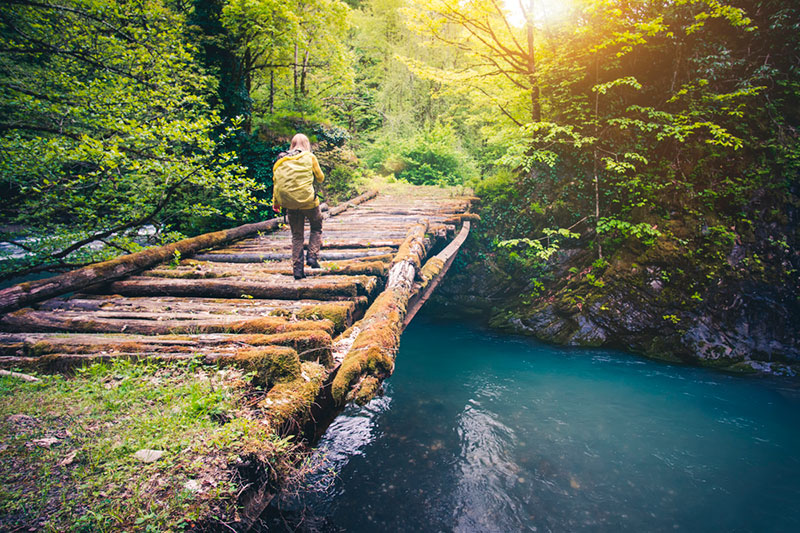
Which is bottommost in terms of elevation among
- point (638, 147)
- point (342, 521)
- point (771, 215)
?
point (342, 521)

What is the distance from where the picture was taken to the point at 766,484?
4902 mm

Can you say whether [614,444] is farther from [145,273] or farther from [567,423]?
[145,273]

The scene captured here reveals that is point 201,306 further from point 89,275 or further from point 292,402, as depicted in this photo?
point 292,402

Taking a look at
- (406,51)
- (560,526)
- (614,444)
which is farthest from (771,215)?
(406,51)

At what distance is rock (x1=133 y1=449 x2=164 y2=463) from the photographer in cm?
184

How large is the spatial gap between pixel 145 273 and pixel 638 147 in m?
11.1

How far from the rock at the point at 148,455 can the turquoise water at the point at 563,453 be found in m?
1.73

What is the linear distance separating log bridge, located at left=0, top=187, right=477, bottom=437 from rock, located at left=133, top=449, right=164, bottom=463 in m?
0.57

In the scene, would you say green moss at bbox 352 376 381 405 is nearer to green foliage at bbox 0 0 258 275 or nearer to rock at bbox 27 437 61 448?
rock at bbox 27 437 61 448

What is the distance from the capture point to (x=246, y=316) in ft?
11.8

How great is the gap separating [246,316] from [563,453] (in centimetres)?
542

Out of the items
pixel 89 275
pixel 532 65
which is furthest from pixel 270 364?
pixel 532 65

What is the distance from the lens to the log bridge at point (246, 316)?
8.63 ft

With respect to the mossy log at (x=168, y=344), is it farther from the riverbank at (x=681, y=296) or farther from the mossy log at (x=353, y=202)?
the riverbank at (x=681, y=296)
